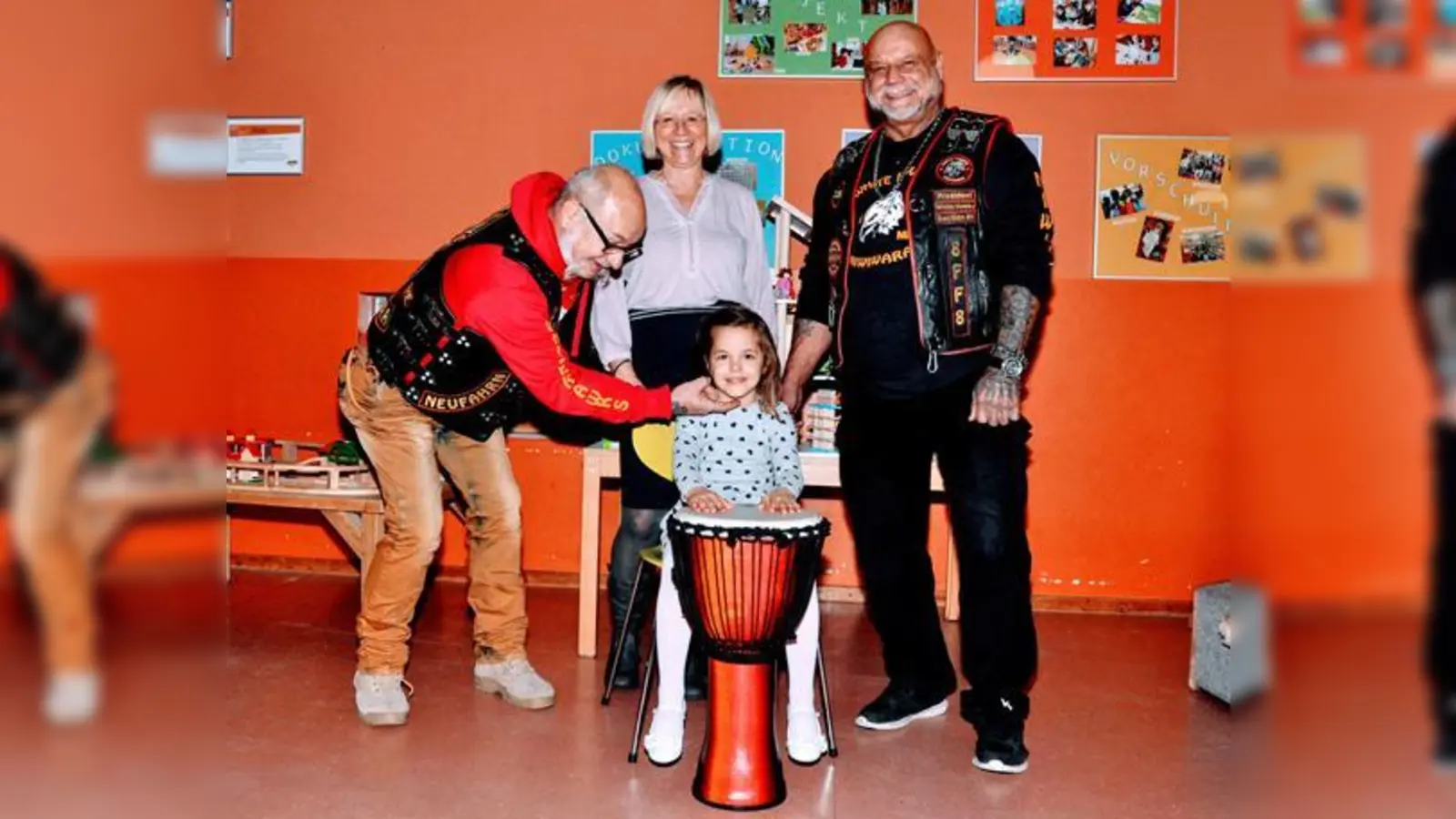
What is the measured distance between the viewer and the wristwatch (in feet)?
9.12

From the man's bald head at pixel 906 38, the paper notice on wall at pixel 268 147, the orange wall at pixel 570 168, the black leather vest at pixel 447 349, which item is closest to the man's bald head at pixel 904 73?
the man's bald head at pixel 906 38

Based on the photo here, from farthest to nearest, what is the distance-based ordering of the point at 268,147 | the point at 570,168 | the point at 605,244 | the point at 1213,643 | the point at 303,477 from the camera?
1. the point at 268,147
2. the point at 570,168
3. the point at 303,477
4. the point at 1213,643
5. the point at 605,244

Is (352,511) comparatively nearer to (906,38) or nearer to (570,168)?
(570,168)

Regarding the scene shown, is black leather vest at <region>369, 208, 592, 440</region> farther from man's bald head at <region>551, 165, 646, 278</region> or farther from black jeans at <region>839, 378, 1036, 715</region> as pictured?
black jeans at <region>839, 378, 1036, 715</region>

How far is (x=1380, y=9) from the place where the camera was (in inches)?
20.3

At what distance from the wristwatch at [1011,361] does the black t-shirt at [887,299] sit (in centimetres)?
10

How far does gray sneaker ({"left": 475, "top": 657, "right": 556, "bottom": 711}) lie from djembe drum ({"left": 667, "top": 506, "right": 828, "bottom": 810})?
732 mm

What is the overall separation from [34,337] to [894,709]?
308 centimetres

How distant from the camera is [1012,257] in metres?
2.83

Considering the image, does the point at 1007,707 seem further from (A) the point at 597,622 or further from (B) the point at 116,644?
(B) the point at 116,644

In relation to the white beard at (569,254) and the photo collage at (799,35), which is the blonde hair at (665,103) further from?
the photo collage at (799,35)

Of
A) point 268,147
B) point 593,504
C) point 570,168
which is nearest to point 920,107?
point 593,504

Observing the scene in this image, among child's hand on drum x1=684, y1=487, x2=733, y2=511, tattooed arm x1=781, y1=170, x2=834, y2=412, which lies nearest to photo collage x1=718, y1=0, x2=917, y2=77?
tattooed arm x1=781, y1=170, x2=834, y2=412

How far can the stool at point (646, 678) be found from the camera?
297 cm
